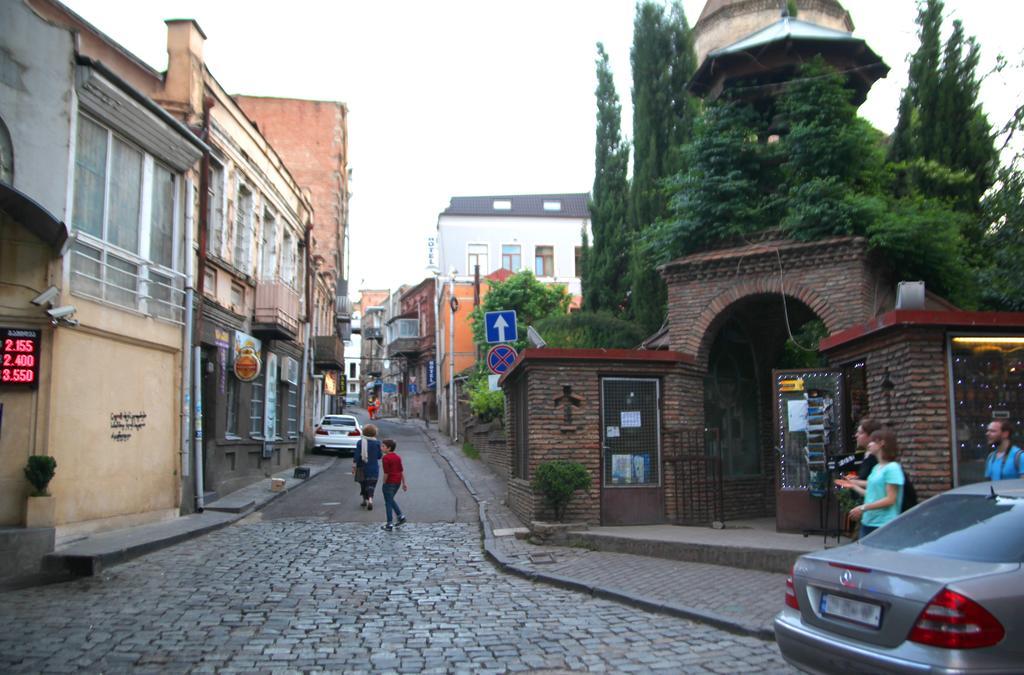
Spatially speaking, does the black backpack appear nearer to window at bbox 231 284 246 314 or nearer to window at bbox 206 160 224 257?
window at bbox 206 160 224 257

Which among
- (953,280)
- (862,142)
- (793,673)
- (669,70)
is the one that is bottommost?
(793,673)

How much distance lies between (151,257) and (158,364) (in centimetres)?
182

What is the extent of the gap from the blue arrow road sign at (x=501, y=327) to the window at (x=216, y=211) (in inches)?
239

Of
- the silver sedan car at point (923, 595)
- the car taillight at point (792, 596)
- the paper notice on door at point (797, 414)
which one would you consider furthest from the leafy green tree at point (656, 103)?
the silver sedan car at point (923, 595)

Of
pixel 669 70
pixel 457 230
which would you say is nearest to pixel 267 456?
pixel 669 70

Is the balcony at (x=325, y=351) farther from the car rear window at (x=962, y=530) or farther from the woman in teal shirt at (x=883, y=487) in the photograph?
the car rear window at (x=962, y=530)

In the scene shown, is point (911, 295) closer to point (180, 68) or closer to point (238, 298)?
point (180, 68)

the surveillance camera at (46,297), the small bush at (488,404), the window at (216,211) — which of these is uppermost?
the window at (216,211)

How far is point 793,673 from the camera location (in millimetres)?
6480

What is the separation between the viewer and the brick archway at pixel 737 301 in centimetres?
1296

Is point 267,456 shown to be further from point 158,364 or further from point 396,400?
point 396,400

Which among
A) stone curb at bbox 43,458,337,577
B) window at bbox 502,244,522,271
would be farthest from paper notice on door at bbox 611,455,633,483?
window at bbox 502,244,522,271

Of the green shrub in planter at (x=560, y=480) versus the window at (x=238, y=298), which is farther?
the window at (x=238, y=298)

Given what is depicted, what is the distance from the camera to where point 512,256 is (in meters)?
55.1
